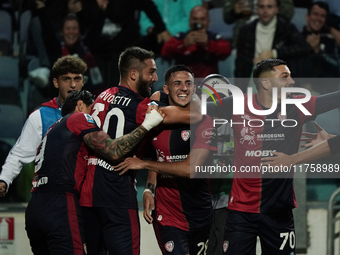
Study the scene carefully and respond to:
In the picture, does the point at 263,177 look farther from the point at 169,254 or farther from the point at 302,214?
the point at 302,214

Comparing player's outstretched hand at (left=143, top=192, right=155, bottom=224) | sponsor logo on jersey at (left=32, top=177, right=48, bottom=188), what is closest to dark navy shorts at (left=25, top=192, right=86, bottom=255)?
sponsor logo on jersey at (left=32, top=177, right=48, bottom=188)

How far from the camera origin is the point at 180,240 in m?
4.09

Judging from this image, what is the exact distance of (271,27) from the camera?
6.62 metres

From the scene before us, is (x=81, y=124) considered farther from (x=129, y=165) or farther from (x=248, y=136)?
(x=248, y=136)

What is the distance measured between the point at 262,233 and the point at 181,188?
0.79 meters

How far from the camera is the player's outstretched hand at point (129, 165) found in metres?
3.94

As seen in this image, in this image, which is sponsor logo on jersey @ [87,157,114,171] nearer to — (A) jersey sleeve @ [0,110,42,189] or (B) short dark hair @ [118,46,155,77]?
(B) short dark hair @ [118,46,155,77]

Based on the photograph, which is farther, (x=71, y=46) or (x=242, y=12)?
(x=242, y=12)

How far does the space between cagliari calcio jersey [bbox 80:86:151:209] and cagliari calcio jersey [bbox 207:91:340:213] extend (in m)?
0.92

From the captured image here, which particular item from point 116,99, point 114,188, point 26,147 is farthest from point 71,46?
point 114,188

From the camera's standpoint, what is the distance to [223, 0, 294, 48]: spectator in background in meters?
6.82

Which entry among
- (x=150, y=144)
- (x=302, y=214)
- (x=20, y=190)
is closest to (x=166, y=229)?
(x=150, y=144)

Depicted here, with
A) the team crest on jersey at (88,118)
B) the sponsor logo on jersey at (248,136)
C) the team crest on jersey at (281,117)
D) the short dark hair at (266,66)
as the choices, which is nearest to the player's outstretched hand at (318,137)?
the team crest on jersey at (281,117)

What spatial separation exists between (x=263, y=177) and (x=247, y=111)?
601mm
